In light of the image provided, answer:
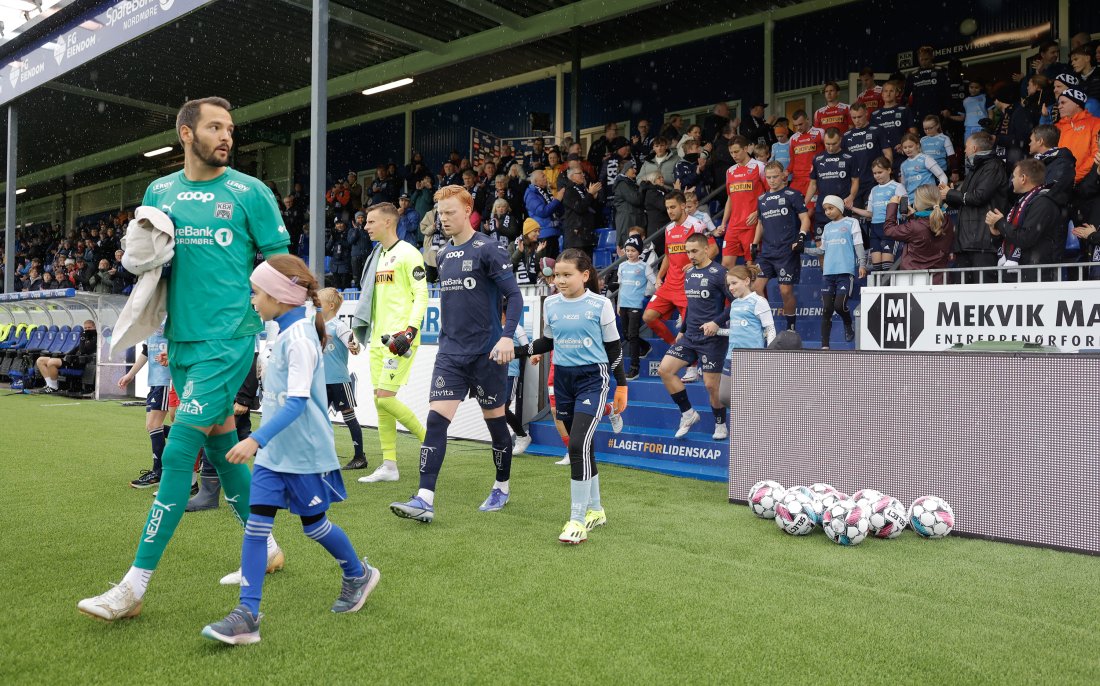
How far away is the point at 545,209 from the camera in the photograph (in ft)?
41.7

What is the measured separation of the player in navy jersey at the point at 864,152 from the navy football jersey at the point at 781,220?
1.22m

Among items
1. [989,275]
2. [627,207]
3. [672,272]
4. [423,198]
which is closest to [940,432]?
[989,275]

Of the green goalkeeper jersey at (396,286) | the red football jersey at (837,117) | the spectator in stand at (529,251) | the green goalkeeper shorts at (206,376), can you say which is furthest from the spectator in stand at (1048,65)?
the green goalkeeper shorts at (206,376)

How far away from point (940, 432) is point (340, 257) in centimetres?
1367

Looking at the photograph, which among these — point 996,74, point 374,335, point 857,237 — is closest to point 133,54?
point 374,335

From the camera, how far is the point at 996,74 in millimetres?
13594

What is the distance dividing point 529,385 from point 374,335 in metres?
2.92

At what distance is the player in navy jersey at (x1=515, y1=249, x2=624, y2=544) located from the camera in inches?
207

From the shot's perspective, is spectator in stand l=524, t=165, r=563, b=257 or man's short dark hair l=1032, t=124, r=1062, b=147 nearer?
man's short dark hair l=1032, t=124, r=1062, b=147

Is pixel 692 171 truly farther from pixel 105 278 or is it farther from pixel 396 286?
pixel 105 278

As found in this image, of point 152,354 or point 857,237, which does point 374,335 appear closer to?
point 152,354

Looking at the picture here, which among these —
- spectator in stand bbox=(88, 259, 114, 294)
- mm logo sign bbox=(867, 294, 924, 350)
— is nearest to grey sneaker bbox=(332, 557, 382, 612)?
mm logo sign bbox=(867, 294, 924, 350)

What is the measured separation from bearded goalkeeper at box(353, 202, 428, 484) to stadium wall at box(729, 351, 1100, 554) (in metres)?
2.55

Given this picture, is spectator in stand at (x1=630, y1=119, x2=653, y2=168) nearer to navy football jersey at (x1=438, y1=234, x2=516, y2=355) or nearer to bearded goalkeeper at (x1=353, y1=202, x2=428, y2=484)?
bearded goalkeeper at (x1=353, y1=202, x2=428, y2=484)
